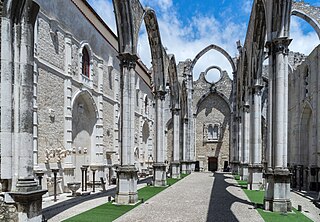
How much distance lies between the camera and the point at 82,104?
54.4 ft

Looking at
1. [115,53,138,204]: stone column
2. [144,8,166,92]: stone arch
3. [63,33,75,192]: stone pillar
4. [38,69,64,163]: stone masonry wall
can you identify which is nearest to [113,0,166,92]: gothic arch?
[115,53,138,204]: stone column

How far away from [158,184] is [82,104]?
600cm

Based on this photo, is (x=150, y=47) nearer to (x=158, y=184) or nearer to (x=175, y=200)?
(x=158, y=184)

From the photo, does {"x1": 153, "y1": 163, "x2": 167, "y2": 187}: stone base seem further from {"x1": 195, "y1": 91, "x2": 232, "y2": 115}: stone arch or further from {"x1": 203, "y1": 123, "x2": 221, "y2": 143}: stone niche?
{"x1": 195, "y1": 91, "x2": 232, "y2": 115}: stone arch

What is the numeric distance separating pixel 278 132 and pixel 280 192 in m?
1.89

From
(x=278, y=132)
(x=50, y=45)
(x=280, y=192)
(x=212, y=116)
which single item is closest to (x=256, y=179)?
(x=280, y=192)

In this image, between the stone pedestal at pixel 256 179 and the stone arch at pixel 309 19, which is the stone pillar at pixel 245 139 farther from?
Answer: the stone arch at pixel 309 19

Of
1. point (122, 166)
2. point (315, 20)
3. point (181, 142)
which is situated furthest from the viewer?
point (181, 142)

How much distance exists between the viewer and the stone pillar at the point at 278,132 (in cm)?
952

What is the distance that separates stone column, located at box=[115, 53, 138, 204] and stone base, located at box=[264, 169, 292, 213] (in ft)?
15.4

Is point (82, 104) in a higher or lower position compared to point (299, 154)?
higher

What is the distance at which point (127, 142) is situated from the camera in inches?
444

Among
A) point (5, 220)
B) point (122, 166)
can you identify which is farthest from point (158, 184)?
point (5, 220)

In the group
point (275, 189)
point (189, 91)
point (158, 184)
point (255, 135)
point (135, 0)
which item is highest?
point (135, 0)
